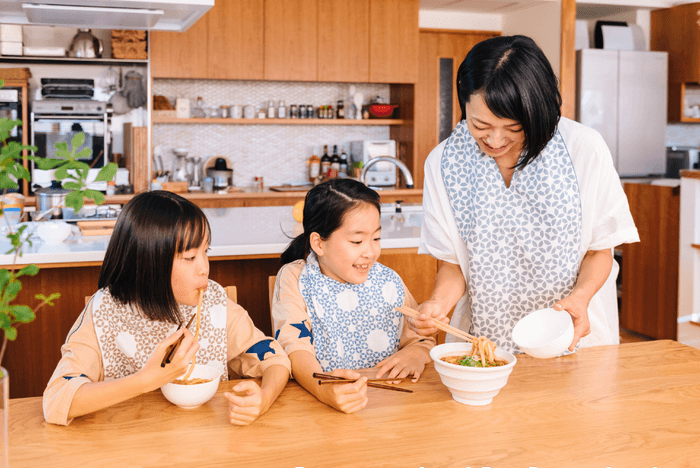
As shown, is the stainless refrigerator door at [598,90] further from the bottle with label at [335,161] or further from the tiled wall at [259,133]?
the bottle with label at [335,161]

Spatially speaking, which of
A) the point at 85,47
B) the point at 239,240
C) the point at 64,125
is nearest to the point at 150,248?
the point at 239,240

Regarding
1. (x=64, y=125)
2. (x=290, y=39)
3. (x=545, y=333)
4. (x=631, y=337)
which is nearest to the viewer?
(x=545, y=333)

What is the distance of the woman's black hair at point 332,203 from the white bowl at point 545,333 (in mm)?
566

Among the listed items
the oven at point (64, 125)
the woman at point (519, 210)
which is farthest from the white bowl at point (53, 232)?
the oven at point (64, 125)

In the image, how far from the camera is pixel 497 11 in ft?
19.5

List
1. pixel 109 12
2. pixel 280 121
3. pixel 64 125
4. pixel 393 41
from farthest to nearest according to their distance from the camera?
pixel 393 41 < pixel 280 121 < pixel 64 125 < pixel 109 12

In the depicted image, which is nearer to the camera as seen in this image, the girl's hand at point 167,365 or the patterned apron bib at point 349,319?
the girl's hand at point 167,365

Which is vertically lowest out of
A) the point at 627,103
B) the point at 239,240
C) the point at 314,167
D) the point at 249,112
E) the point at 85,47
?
the point at 239,240

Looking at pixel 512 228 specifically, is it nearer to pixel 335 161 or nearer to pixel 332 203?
pixel 332 203

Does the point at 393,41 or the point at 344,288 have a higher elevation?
the point at 393,41

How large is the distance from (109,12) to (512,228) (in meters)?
1.89

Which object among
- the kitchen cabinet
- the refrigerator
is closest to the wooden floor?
the refrigerator

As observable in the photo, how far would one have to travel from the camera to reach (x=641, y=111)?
5.70 meters

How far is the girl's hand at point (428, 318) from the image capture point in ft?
4.32
